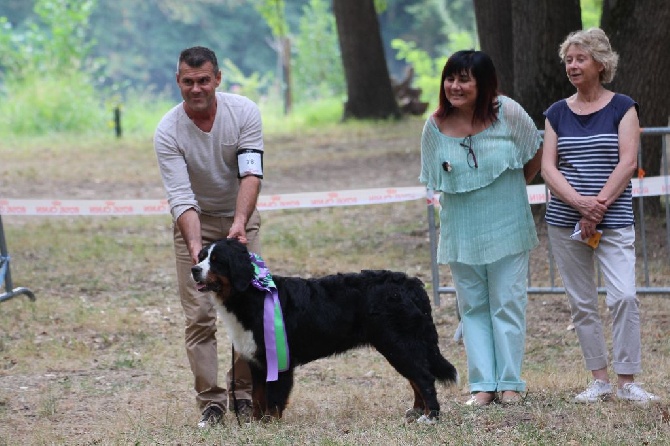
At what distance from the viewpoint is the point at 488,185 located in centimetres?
630

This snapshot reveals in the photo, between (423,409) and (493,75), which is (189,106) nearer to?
(493,75)

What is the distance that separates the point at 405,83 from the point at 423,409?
23781 mm

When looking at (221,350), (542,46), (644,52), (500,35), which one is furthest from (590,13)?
(221,350)

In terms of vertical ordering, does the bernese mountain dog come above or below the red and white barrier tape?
below

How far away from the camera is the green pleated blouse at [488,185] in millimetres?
6273

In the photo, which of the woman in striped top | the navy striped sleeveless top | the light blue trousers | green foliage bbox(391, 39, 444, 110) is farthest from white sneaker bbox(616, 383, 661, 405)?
green foliage bbox(391, 39, 444, 110)

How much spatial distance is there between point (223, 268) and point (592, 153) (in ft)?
7.11

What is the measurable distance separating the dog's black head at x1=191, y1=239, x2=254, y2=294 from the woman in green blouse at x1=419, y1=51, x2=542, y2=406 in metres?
1.21

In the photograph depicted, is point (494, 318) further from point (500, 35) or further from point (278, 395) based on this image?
point (500, 35)

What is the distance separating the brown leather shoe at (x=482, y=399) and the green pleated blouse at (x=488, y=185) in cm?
78

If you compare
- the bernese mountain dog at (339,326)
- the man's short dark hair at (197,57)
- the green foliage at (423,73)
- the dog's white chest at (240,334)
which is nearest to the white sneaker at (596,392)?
the bernese mountain dog at (339,326)

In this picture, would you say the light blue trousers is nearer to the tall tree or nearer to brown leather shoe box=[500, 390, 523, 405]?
brown leather shoe box=[500, 390, 523, 405]

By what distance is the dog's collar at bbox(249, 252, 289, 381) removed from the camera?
6.09 meters

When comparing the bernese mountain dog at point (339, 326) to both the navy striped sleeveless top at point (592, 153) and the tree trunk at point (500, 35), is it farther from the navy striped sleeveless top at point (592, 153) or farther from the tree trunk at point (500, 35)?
the tree trunk at point (500, 35)
